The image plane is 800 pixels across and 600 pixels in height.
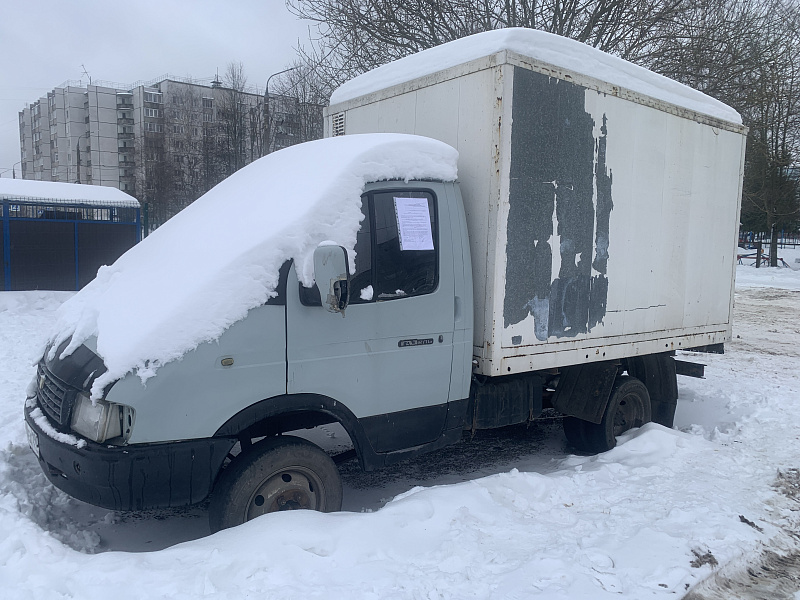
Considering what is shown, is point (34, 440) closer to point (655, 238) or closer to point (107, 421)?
point (107, 421)

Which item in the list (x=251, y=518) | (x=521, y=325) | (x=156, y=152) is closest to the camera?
(x=251, y=518)

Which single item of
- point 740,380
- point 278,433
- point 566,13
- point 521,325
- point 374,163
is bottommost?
point 740,380

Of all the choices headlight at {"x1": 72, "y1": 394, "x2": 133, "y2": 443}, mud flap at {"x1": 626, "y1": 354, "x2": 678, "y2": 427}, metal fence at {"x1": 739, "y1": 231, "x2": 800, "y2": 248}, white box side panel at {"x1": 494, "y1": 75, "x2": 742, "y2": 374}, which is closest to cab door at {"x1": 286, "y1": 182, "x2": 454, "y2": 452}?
white box side panel at {"x1": 494, "y1": 75, "x2": 742, "y2": 374}

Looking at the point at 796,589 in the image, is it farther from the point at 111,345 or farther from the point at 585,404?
the point at 111,345

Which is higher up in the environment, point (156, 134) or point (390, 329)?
point (156, 134)

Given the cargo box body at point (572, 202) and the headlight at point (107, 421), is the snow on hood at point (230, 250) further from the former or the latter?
the cargo box body at point (572, 202)

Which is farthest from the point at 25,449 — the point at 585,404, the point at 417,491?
the point at 585,404

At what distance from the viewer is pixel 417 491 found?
13.3 feet

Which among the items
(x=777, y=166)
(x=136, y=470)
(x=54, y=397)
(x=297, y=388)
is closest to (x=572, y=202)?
(x=297, y=388)

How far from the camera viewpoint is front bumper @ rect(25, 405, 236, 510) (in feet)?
10.6

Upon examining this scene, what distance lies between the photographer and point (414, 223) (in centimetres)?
410

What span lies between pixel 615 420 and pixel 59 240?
1255 centimetres

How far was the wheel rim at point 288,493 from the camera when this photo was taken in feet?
11.9

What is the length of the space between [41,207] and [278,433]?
1223cm
